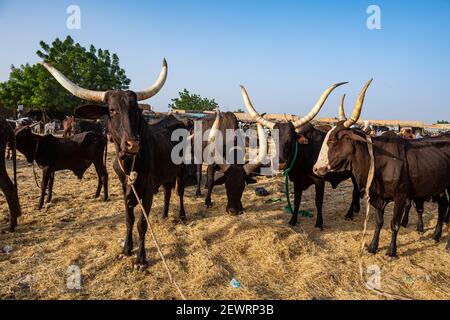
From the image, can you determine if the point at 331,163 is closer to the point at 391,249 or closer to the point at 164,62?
the point at 391,249

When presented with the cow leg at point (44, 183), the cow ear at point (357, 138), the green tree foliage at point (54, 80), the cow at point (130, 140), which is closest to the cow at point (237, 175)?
the cow at point (130, 140)

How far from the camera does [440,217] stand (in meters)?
5.50

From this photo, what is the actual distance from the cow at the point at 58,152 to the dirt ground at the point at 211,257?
0.70 m

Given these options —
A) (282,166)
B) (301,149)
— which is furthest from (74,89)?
(301,149)

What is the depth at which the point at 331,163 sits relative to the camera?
476 centimetres

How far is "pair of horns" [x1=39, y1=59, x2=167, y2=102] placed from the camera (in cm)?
338

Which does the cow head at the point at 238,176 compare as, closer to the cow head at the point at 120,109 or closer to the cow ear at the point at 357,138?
the cow ear at the point at 357,138

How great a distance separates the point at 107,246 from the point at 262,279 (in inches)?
92.5

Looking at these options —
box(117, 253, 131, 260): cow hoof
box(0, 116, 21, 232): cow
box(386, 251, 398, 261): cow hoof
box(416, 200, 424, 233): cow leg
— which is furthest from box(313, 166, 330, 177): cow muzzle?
box(0, 116, 21, 232): cow

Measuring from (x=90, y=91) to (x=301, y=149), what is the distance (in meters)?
3.76

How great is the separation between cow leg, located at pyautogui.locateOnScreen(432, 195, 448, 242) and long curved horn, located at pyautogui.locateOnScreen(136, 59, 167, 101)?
5.26 meters

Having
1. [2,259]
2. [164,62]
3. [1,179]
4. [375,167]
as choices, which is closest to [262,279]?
[375,167]

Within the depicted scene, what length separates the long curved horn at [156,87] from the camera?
361 cm

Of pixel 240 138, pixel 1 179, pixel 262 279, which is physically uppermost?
pixel 240 138
